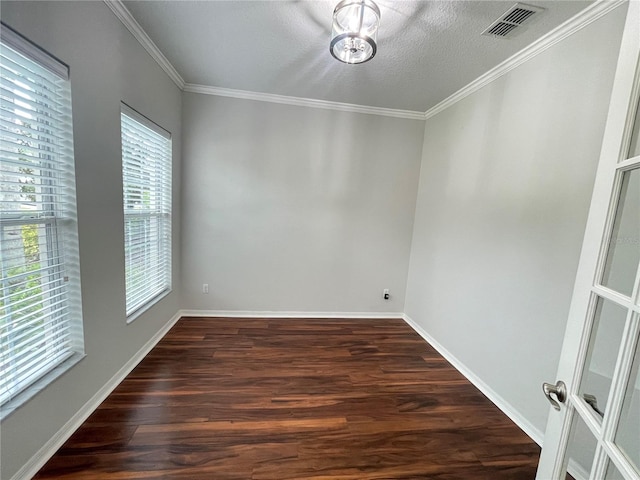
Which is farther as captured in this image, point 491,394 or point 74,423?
point 491,394

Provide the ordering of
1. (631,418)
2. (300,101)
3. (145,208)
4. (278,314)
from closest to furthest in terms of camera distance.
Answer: (631,418), (145,208), (300,101), (278,314)

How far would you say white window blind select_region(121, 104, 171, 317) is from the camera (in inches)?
81.4

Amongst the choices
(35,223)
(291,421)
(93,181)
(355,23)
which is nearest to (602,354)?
(291,421)

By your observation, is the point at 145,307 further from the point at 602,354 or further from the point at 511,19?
the point at 511,19

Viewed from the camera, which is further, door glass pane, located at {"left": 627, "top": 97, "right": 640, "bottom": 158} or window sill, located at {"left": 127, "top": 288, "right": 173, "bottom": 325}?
window sill, located at {"left": 127, "top": 288, "right": 173, "bottom": 325}

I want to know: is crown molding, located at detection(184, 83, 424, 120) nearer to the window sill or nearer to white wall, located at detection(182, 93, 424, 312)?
→ white wall, located at detection(182, 93, 424, 312)

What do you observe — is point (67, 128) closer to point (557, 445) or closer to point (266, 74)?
point (266, 74)

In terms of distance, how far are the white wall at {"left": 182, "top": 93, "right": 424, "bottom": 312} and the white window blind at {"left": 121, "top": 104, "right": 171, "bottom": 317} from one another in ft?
1.11

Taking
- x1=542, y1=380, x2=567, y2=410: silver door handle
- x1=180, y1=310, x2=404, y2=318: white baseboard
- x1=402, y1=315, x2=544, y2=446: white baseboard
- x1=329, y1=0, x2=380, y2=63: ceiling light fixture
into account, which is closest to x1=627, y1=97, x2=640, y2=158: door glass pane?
x1=542, y1=380, x2=567, y2=410: silver door handle

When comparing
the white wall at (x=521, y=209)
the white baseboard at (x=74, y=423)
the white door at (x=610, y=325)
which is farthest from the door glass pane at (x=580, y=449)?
the white baseboard at (x=74, y=423)

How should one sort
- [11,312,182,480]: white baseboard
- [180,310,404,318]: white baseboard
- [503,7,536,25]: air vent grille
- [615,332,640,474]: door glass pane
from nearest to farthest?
1. [615,332,640,474]: door glass pane
2. [11,312,182,480]: white baseboard
3. [503,7,536,25]: air vent grille
4. [180,310,404,318]: white baseboard

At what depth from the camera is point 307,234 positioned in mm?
3242

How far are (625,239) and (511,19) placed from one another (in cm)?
170

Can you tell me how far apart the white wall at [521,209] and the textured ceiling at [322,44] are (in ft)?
0.99
